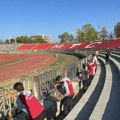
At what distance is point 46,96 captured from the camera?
10148 millimetres

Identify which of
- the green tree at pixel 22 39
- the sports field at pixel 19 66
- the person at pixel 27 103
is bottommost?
the green tree at pixel 22 39

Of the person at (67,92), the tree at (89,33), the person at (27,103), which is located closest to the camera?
the person at (27,103)

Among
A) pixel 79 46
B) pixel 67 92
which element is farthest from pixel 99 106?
pixel 79 46

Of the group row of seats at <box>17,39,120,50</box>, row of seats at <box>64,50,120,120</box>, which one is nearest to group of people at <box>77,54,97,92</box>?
row of seats at <box>64,50,120,120</box>

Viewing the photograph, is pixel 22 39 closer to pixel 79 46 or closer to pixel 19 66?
pixel 79 46

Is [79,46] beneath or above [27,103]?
beneath

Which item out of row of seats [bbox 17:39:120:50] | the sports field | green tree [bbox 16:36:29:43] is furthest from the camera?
green tree [bbox 16:36:29:43]

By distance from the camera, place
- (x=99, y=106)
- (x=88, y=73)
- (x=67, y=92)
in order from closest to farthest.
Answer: (x=99, y=106) → (x=67, y=92) → (x=88, y=73)

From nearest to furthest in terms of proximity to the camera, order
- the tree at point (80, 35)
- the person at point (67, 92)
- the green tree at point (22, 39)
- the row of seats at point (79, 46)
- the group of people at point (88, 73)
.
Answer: the person at point (67, 92)
the group of people at point (88, 73)
the row of seats at point (79, 46)
the tree at point (80, 35)
the green tree at point (22, 39)

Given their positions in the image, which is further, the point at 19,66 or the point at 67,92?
the point at 19,66

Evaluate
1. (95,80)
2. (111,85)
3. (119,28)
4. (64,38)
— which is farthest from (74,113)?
(64,38)

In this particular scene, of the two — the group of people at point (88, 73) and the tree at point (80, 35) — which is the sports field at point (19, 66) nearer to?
the group of people at point (88, 73)

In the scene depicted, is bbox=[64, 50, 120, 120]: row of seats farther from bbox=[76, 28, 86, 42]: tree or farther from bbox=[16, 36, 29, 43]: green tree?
bbox=[16, 36, 29, 43]: green tree

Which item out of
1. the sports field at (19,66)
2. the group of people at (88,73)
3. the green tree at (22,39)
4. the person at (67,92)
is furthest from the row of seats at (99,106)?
the green tree at (22,39)
